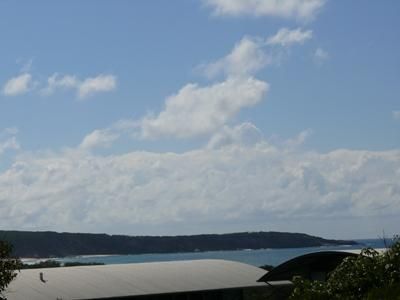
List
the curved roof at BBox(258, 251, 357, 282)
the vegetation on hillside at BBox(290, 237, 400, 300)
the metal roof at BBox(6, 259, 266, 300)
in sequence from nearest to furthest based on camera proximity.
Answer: the vegetation on hillside at BBox(290, 237, 400, 300), the metal roof at BBox(6, 259, 266, 300), the curved roof at BBox(258, 251, 357, 282)

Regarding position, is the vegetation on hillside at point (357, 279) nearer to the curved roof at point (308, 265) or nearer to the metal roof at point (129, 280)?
the curved roof at point (308, 265)

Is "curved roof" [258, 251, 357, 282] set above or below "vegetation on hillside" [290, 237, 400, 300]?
above

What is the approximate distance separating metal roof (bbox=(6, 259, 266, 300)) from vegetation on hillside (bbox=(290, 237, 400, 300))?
16.7 metres

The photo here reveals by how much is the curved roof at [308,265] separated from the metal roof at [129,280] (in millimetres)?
3727

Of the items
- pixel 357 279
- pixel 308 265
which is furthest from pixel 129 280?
pixel 357 279

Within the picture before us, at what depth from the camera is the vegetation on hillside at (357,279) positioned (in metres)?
21.0

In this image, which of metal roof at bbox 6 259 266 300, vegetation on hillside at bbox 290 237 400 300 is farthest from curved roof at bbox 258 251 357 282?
vegetation on hillside at bbox 290 237 400 300

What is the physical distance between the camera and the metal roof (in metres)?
36.1

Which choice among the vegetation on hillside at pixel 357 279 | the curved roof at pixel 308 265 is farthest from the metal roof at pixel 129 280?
the vegetation on hillside at pixel 357 279

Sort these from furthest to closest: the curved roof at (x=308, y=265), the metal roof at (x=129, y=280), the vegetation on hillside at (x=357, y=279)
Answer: the curved roof at (x=308, y=265)
the metal roof at (x=129, y=280)
the vegetation on hillside at (x=357, y=279)

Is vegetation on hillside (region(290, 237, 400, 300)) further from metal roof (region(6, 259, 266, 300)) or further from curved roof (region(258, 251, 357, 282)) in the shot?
metal roof (region(6, 259, 266, 300))

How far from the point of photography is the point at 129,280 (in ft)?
131

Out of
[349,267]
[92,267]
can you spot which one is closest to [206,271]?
[92,267]

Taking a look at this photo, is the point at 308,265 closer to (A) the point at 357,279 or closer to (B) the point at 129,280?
(B) the point at 129,280
